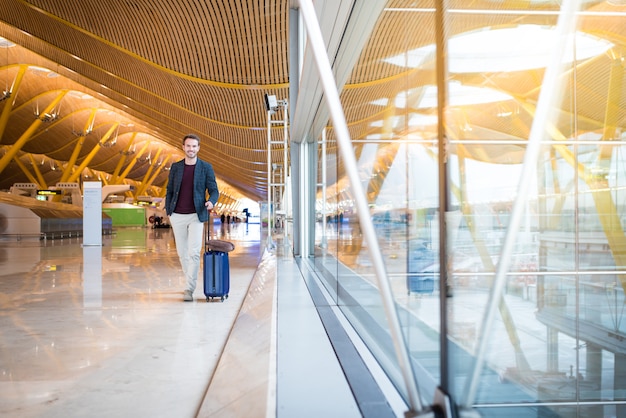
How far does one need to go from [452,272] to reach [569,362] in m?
1.11

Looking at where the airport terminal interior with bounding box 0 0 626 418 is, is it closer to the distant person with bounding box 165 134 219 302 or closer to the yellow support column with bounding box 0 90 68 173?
the distant person with bounding box 165 134 219 302

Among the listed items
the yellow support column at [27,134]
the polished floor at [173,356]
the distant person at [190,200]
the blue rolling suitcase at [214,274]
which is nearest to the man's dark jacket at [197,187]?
the distant person at [190,200]

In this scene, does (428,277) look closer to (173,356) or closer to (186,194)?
(173,356)

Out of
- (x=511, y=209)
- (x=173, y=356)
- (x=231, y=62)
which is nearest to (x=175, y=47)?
(x=231, y=62)

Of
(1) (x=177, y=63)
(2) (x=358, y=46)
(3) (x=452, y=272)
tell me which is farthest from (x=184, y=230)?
(1) (x=177, y=63)

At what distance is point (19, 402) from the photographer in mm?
2676

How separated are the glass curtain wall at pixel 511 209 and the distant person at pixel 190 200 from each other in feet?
8.81

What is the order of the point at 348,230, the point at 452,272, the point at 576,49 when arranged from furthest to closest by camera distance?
1. the point at 348,230
2. the point at 576,49
3. the point at 452,272

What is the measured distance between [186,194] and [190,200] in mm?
75

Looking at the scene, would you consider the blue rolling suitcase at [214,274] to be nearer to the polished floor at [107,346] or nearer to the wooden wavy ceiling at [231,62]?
the polished floor at [107,346]

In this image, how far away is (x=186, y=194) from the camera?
5.67 m

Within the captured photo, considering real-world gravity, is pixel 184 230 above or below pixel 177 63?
below

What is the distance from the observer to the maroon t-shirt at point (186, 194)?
564 cm

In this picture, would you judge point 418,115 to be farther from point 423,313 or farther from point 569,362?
point 569,362
